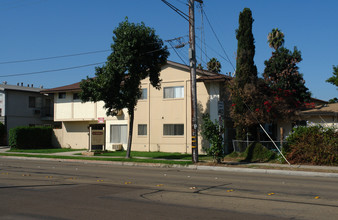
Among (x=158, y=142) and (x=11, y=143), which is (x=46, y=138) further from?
(x=158, y=142)

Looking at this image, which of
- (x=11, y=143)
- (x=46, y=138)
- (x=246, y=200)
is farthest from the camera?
(x=46, y=138)

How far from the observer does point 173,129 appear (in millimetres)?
28062

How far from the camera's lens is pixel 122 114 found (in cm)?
3069

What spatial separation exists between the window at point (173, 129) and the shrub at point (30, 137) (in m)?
13.9

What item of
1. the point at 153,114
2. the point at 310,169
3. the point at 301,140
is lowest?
the point at 310,169

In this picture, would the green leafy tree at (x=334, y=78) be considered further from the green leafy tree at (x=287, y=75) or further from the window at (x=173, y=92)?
the window at (x=173, y=92)

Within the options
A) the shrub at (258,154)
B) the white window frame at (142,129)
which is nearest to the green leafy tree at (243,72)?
the shrub at (258,154)

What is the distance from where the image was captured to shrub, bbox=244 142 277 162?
21375 millimetres

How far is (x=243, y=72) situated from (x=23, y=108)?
2745 centimetres

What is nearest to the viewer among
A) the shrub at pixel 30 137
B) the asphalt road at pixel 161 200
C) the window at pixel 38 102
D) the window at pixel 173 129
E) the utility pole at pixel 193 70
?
the asphalt road at pixel 161 200

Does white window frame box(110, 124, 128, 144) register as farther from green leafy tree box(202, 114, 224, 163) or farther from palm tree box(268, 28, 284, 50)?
palm tree box(268, 28, 284, 50)

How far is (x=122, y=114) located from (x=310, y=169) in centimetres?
1742

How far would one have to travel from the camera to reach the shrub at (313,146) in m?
19.2

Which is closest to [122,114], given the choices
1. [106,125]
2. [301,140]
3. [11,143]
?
[106,125]
